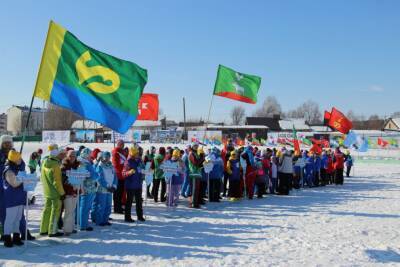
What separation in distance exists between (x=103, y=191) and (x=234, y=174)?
5.63 meters

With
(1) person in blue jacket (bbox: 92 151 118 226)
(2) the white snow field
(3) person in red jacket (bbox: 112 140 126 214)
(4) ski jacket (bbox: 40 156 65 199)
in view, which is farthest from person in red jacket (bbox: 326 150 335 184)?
(4) ski jacket (bbox: 40 156 65 199)

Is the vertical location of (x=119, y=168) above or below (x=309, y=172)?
above

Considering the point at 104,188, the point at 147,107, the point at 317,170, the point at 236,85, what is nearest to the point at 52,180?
the point at 104,188

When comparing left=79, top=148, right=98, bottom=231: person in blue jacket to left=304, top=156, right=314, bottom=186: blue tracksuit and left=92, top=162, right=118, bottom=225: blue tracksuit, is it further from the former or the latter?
left=304, top=156, right=314, bottom=186: blue tracksuit

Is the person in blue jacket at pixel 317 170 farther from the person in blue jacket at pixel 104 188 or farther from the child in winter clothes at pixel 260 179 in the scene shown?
the person in blue jacket at pixel 104 188

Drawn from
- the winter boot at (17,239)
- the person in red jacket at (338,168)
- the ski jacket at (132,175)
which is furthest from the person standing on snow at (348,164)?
the winter boot at (17,239)

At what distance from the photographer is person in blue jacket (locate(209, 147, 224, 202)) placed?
43.0 feet

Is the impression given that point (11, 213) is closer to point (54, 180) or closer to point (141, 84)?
point (54, 180)

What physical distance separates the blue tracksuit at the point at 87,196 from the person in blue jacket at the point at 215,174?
192 inches

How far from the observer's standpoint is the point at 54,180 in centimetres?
768

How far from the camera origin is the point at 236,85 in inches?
678

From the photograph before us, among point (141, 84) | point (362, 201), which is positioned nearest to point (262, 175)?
point (362, 201)

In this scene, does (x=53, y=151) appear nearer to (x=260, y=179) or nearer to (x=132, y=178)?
(x=132, y=178)

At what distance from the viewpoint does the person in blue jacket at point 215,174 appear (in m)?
13.1
